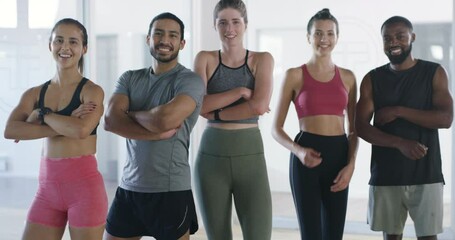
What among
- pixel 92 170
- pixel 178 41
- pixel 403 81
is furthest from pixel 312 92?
pixel 92 170

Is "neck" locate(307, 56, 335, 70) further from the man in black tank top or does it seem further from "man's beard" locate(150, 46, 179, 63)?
"man's beard" locate(150, 46, 179, 63)

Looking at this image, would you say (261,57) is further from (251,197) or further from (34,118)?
(34,118)

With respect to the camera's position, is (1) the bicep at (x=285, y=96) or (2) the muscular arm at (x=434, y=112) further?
(1) the bicep at (x=285, y=96)

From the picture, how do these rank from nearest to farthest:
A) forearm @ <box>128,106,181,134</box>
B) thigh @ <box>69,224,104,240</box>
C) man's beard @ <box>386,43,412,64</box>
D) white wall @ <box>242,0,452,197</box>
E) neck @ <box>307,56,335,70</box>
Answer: forearm @ <box>128,106,181,134</box> → thigh @ <box>69,224,104,240</box> → man's beard @ <box>386,43,412,64</box> → neck @ <box>307,56,335,70</box> → white wall @ <box>242,0,452,197</box>

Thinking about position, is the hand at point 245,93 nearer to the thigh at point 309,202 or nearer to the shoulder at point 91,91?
the thigh at point 309,202

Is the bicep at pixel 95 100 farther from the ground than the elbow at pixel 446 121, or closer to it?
farther from the ground

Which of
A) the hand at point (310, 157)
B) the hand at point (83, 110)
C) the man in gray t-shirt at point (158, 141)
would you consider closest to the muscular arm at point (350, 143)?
the hand at point (310, 157)

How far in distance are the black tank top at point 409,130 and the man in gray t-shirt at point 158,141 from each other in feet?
2.99

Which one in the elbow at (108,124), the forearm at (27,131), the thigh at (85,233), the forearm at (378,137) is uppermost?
Result: the elbow at (108,124)

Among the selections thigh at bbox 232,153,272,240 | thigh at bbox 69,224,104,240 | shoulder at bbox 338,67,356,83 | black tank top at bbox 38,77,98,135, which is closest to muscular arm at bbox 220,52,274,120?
thigh at bbox 232,153,272,240

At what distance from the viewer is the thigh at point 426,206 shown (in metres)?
2.89

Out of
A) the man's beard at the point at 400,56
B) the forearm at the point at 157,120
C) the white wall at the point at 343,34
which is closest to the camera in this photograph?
the forearm at the point at 157,120

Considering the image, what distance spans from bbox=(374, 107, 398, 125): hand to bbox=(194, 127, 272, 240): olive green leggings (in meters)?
0.60

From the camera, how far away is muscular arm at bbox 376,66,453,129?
9.25 feet
